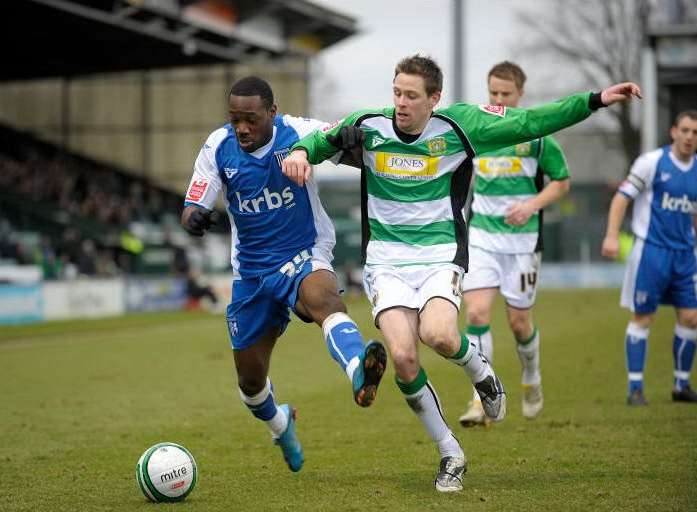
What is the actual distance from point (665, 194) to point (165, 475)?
583 centimetres

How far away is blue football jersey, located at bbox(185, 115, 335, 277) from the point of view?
7070 millimetres

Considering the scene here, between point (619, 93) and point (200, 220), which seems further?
point (200, 220)

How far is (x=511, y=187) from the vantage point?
9.59 meters

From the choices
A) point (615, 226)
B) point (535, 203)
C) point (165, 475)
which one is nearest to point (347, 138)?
point (165, 475)

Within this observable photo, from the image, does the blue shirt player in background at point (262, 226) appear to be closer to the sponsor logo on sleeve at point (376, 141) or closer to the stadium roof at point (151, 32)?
the sponsor logo on sleeve at point (376, 141)

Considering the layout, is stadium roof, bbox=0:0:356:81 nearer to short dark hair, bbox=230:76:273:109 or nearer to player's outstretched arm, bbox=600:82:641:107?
short dark hair, bbox=230:76:273:109

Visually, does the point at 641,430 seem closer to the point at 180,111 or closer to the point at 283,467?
the point at 283,467

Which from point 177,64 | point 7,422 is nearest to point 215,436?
point 7,422

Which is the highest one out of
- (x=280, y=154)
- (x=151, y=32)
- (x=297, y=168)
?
(x=151, y=32)

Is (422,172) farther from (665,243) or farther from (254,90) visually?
(665,243)

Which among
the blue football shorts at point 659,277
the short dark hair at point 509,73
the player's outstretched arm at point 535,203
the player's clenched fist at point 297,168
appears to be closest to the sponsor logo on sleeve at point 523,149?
the player's outstretched arm at point 535,203

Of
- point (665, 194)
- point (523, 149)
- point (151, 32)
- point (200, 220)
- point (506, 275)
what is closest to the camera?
point (200, 220)

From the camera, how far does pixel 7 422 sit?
10266 millimetres

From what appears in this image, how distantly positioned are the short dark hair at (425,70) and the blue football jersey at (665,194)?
4028 mm
